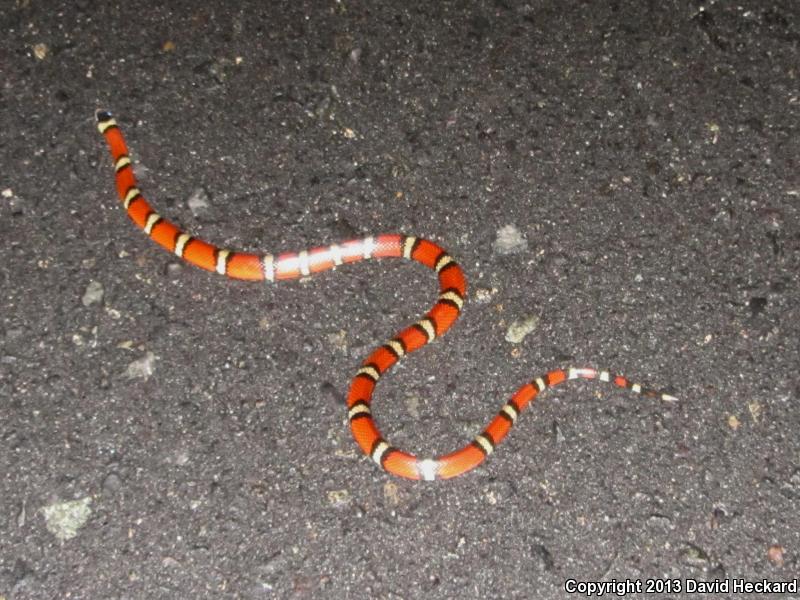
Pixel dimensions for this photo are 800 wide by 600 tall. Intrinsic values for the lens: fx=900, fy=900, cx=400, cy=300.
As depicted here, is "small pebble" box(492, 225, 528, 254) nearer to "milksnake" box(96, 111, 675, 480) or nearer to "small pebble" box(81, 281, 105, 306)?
A: "milksnake" box(96, 111, 675, 480)

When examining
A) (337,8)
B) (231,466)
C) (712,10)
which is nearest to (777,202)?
(712,10)

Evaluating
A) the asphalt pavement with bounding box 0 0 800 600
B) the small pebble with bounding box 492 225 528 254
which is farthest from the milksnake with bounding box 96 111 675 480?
the small pebble with bounding box 492 225 528 254

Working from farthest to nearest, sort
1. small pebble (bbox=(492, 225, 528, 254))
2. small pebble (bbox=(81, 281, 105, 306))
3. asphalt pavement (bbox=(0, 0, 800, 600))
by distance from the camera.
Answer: small pebble (bbox=(492, 225, 528, 254)) < small pebble (bbox=(81, 281, 105, 306)) < asphalt pavement (bbox=(0, 0, 800, 600))

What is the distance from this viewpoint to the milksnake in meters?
3.90

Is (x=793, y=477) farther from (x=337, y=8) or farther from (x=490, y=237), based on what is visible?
(x=337, y=8)

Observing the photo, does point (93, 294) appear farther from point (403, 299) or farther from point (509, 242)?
point (509, 242)

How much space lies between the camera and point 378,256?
4543 mm

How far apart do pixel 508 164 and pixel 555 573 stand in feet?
7.14

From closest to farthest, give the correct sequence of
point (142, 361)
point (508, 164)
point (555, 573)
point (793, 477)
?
point (555, 573), point (793, 477), point (142, 361), point (508, 164)

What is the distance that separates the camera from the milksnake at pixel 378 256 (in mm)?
3896

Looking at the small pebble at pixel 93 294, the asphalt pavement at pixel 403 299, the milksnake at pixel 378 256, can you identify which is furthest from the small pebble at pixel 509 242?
the small pebble at pixel 93 294

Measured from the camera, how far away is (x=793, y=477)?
388 cm

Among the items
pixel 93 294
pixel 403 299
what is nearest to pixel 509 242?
pixel 403 299

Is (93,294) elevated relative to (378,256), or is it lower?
elevated
